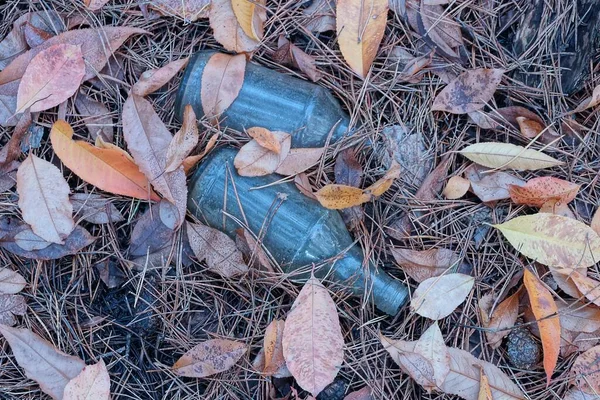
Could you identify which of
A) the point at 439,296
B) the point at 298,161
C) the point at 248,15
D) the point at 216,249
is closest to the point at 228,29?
the point at 248,15

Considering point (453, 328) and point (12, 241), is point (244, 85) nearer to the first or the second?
point (12, 241)

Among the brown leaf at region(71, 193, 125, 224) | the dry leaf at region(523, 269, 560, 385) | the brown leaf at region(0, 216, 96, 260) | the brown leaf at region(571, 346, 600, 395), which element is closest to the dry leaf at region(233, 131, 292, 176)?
the brown leaf at region(71, 193, 125, 224)

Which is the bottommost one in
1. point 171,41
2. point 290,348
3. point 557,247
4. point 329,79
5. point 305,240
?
point 290,348

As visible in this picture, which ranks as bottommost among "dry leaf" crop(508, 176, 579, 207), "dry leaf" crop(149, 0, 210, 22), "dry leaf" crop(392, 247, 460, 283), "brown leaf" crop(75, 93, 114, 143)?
"dry leaf" crop(392, 247, 460, 283)

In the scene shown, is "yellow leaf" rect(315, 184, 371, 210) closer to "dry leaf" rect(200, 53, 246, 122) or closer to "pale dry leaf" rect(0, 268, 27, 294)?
"dry leaf" rect(200, 53, 246, 122)

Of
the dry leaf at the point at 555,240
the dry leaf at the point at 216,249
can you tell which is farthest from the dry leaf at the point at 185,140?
the dry leaf at the point at 555,240

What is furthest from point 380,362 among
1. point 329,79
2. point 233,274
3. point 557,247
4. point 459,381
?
point 329,79
